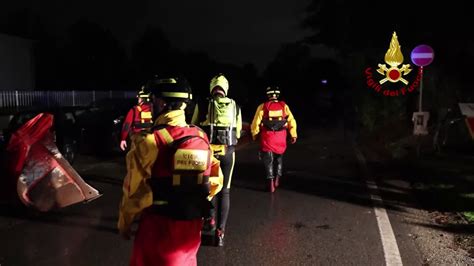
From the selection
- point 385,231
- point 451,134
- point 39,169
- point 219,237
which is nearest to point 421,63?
point 451,134

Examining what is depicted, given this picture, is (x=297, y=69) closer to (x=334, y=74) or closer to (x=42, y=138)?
(x=334, y=74)

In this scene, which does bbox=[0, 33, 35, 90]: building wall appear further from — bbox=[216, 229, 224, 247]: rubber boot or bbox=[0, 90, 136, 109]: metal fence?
bbox=[216, 229, 224, 247]: rubber boot

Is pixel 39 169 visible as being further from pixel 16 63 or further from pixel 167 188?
pixel 16 63

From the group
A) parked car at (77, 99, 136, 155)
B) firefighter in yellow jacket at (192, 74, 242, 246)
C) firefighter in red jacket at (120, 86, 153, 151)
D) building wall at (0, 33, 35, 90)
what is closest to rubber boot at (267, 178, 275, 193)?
firefighter in red jacket at (120, 86, 153, 151)

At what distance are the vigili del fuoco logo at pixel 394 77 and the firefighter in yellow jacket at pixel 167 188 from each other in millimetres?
15824

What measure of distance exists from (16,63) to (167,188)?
2666 cm

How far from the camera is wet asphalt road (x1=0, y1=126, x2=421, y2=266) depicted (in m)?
5.25

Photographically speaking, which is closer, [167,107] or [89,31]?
[167,107]

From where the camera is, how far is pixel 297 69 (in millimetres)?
70188

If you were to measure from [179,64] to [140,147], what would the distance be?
122ft

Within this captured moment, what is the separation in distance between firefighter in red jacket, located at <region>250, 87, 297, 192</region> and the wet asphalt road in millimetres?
641

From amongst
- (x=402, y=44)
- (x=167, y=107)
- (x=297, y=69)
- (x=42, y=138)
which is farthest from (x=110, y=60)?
(x=297, y=69)

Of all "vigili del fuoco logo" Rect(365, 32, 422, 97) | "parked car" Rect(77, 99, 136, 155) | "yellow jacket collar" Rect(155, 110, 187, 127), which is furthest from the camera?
"vigili del fuoco logo" Rect(365, 32, 422, 97)

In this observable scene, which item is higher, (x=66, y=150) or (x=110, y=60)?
(x=110, y=60)
